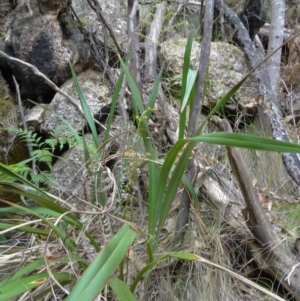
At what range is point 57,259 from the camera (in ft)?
4.36

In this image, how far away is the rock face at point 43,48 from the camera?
2752mm

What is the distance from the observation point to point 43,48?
2758mm

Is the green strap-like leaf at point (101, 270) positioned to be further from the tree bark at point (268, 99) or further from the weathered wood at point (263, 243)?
the tree bark at point (268, 99)

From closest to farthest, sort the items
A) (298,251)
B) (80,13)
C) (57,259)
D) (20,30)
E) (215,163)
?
(57,259)
(298,251)
(215,163)
(20,30)
(80,13)

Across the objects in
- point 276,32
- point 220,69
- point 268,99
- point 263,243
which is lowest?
point 263,243

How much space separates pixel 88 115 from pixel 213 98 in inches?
52.8

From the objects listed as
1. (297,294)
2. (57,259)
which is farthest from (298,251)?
(57,259)

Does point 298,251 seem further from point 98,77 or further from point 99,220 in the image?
point 98,77

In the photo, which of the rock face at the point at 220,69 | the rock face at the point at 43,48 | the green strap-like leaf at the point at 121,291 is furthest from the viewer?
the rock face at the point at 220,69

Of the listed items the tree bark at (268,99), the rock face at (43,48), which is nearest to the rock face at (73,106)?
the rock face at (43,48)

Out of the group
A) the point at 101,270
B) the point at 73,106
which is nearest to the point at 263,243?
the point at 101,270

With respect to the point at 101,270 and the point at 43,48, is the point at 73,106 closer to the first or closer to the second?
the point at 43,48

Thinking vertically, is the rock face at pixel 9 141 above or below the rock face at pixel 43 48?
below

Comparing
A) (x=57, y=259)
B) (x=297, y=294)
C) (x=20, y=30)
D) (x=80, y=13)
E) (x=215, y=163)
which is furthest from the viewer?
(x=80, y=13)
